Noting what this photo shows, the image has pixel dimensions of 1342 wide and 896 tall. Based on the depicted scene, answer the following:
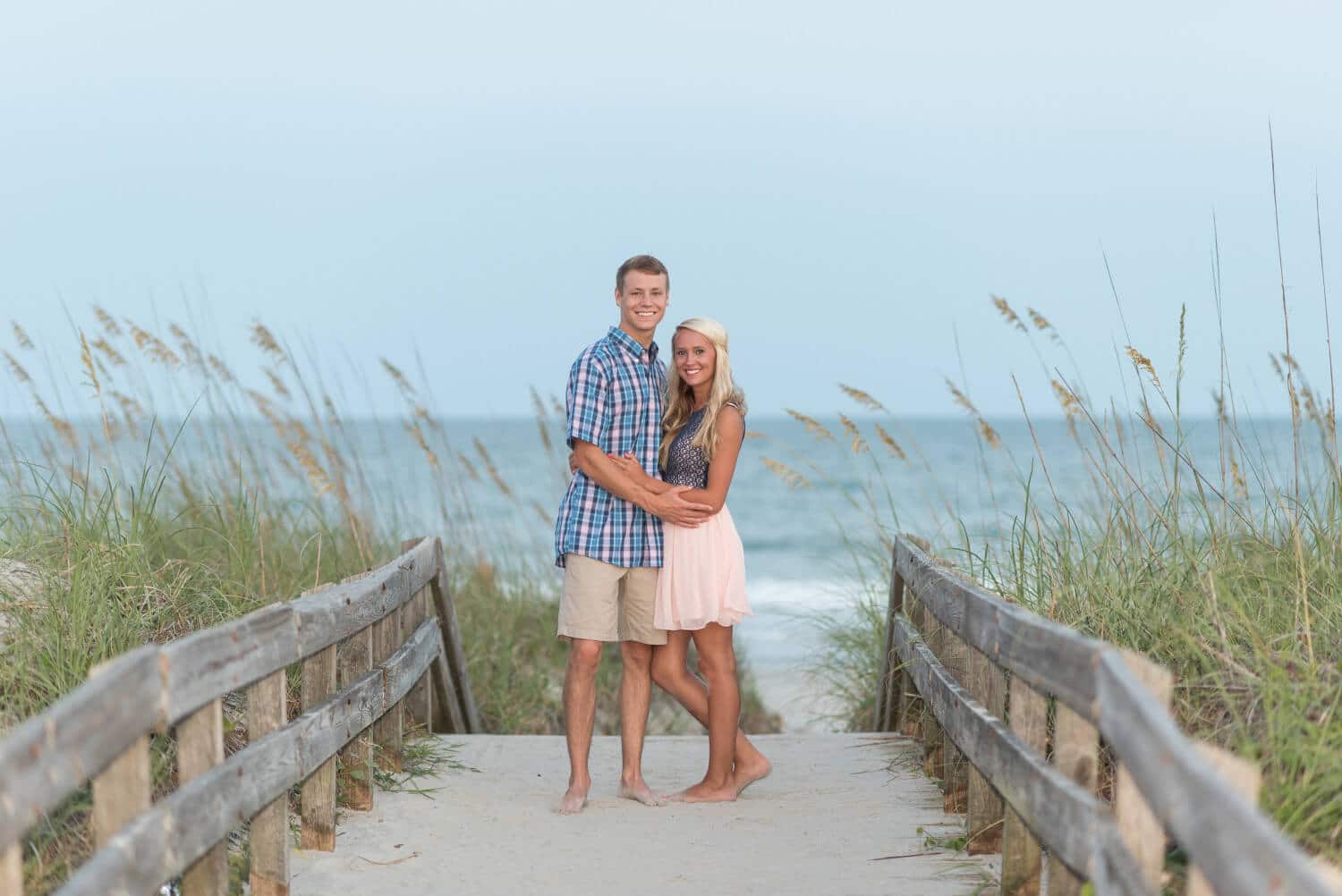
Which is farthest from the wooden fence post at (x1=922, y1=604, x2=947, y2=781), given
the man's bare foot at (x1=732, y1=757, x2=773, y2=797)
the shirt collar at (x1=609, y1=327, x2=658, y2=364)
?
the shirt collar at (x1=609, y1=327, x2=658, y2=364)

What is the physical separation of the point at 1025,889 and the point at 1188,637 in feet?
2.70

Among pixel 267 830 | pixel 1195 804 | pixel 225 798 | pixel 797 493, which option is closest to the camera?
pixel 1195 804

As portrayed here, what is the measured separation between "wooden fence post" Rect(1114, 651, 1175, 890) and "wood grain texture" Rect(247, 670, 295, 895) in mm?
2262

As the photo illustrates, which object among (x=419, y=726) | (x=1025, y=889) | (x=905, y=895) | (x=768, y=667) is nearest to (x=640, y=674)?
(x=419, y=726)

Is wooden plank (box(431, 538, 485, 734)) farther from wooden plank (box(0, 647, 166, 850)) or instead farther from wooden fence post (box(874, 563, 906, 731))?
wooden plank (box(0, 647, 166, 850))

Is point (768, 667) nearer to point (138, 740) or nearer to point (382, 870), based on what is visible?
point (382, 870)

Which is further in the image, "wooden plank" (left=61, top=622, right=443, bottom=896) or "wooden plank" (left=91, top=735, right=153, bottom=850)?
"wooden plank" (left=91, top=735, right=153, bottom=850)

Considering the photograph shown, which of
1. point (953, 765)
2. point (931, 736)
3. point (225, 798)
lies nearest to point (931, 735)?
point (931, 736)

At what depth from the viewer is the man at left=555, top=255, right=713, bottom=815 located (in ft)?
16.4

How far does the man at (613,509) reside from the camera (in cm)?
501

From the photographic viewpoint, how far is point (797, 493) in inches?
1325

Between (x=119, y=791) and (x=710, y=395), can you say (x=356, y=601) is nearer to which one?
(x=710, y=395)

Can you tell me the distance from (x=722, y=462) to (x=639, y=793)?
1.37 meters

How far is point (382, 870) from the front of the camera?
414cm
